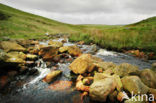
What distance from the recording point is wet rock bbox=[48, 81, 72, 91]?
17.1ft

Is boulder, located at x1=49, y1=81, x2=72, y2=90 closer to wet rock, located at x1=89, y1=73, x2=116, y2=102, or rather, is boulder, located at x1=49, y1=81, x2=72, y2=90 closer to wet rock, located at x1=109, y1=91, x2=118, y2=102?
wet rock, located at x1=89, y1=73, x2=116, y2=102

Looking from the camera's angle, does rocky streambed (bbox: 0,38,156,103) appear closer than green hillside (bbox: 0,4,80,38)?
Yes

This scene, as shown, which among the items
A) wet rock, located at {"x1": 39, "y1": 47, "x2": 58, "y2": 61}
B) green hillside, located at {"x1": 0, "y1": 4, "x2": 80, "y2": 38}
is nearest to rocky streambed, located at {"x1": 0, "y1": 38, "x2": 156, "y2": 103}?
wet rock, located at {"x1": 39, "y1": 47, "x2": 58, "y2": 61}

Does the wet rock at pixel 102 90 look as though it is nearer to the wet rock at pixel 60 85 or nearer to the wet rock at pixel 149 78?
the wet rock at pixel 60 85

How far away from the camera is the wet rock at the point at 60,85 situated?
5221mm

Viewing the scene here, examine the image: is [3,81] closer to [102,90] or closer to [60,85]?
[60,85]

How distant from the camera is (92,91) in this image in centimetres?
418

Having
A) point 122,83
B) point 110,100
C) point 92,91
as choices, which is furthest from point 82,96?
point 122,83

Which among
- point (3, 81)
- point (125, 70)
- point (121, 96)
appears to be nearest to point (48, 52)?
point (3, 81)

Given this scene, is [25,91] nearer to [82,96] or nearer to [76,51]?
[82,96]

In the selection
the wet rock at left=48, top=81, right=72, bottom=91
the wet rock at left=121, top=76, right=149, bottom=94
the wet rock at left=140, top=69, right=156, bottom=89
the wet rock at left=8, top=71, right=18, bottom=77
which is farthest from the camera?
the wet rock at left=8, top=71, right=18, bottom=77

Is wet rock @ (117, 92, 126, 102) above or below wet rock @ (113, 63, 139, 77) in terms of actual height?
below

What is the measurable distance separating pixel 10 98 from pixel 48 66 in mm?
3629

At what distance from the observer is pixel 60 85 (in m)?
5.44
